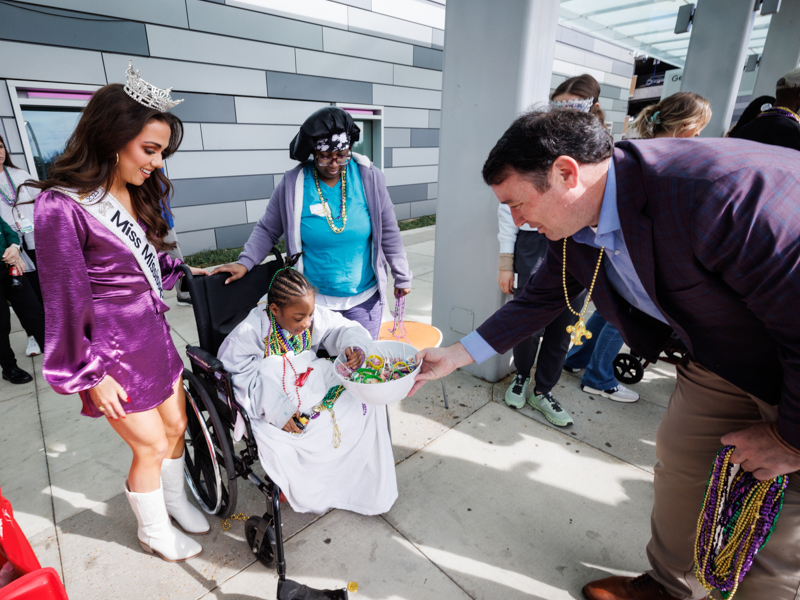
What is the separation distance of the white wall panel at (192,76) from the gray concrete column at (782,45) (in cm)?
853

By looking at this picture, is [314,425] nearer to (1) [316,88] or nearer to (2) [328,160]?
(2) [328,160]

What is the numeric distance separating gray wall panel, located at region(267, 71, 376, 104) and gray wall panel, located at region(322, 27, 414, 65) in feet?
1.39

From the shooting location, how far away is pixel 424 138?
8.28 m

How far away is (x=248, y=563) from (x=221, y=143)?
5272 mm

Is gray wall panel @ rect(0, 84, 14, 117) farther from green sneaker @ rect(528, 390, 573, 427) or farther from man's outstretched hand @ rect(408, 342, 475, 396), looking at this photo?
green sneaker @ rect(528, 390, 573, 427)

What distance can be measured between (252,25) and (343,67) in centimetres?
148

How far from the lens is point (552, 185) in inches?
42.4

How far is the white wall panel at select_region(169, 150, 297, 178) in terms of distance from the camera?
539cm

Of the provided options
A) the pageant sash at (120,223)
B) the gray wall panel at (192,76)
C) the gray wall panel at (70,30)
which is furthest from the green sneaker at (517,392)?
the gray wall panel at (70,30)

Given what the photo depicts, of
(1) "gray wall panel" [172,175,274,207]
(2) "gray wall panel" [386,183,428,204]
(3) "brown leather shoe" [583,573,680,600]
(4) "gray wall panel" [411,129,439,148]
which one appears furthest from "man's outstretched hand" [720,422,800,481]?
(4) "gray wall panel" [411,129,439,148]

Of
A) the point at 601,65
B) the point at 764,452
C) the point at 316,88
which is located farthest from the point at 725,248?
the point at 601,65

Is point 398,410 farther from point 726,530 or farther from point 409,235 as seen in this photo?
point 409,235

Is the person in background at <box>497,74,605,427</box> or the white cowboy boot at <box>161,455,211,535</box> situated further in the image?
the person in background at <box>497,74,605,427</box>

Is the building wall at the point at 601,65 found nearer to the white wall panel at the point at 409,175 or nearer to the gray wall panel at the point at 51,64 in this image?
the white wall panel at the point at 409,175
